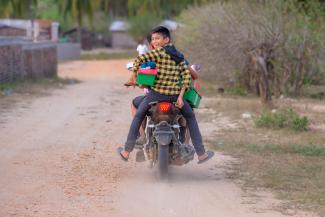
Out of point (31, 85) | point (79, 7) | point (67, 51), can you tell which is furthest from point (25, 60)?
point (67, 51)

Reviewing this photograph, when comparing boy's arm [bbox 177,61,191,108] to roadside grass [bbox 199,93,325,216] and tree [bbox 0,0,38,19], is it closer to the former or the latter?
roadside grass [bbox 199,93,325,216]

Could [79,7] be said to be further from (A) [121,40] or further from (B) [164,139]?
(B) [164,139]

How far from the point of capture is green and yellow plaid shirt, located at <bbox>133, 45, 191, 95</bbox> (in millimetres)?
8328

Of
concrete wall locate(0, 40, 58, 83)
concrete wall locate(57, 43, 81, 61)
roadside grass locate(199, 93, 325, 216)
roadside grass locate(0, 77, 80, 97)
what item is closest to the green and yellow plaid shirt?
roadside grass locate(199, 93, 325, 216)

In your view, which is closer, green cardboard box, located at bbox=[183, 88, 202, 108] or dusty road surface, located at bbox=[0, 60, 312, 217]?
dusty road surface, located at bbox=[0, 60, 312, 217]

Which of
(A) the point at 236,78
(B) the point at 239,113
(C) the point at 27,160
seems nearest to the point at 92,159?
(C) the point at 27,160

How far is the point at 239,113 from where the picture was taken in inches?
592

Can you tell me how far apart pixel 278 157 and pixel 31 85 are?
1140 centimetres

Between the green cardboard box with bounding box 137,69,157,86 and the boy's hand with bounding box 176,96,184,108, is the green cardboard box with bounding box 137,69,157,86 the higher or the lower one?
the higher one

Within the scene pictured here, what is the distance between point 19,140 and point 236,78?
32.0 feet

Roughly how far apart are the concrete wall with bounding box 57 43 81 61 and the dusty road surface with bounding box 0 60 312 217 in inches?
1178

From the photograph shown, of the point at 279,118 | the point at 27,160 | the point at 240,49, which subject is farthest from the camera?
the point at 240,49

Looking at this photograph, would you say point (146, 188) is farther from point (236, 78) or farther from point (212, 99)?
point (236, 78)

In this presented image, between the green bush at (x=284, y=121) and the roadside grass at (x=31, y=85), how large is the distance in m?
6.74
